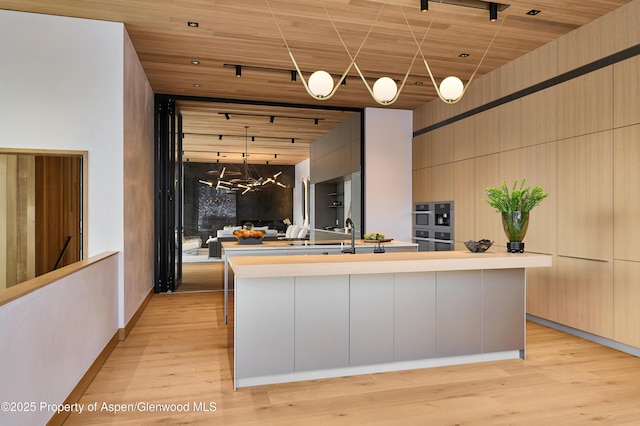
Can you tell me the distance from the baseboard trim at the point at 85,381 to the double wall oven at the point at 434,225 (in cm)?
430

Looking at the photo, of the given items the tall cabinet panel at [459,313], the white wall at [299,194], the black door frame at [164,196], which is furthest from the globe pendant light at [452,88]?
the white wall at [299,194]

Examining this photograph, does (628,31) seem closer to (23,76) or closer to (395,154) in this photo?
(395,154)

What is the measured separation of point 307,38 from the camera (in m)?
4.49

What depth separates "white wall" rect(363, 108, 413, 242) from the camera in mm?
7152

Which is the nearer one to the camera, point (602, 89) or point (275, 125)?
point (602, 89)

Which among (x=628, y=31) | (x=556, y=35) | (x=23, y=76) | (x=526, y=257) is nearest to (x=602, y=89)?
(x=628, y=31)

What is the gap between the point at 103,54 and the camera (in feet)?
13.3

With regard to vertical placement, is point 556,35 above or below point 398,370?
above

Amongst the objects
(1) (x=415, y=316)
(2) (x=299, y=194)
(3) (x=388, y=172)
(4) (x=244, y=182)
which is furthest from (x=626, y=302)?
(2) (x=299, y=194)

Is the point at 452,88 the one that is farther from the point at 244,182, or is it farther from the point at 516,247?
the point at 244,182

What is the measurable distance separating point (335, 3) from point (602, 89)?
8.04 feet

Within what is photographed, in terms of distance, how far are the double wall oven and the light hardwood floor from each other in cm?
248

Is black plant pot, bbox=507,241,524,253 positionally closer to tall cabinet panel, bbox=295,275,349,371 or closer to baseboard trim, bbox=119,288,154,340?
tall cabinet panel, bbox=295,275,349,371

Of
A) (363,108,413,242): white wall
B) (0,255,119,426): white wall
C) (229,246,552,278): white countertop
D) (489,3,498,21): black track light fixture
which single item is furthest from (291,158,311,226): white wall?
(0,255,119,426): white wall
